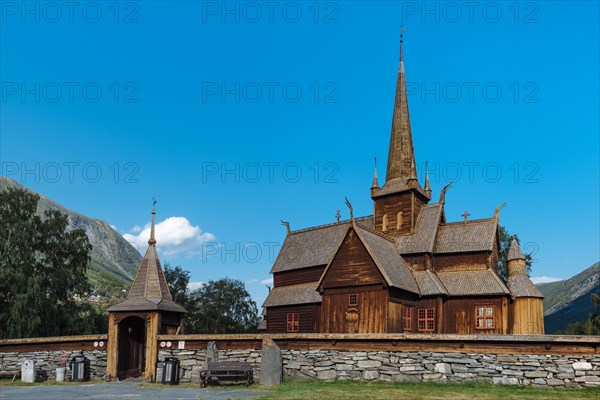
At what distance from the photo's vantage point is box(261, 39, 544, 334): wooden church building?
1324 inches

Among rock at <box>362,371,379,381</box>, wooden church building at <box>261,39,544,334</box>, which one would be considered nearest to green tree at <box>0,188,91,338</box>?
wooden church building at <box>261,39,544,334</box>

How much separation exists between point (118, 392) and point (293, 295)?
23.0 m

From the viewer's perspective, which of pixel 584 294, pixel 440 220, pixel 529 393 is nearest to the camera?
pixel 529 393

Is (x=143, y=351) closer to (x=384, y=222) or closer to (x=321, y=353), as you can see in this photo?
(x=321, y=353)

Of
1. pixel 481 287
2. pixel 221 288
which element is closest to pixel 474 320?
pixel 481 287

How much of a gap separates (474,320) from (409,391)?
17.2 meters

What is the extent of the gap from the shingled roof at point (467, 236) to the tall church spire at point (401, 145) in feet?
18.5

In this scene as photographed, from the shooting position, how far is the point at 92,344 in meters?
27.4

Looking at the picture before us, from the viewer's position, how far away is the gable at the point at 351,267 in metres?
33.3

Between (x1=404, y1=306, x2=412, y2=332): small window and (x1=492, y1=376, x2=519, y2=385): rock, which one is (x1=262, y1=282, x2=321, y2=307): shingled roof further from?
(x1=492, y1=376, x2=519, y2=385): rock

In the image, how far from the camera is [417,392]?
63.0ft

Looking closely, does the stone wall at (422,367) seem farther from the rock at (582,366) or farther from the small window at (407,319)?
the small window at (407,319)

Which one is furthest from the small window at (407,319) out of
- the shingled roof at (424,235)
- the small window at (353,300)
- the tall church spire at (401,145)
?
the tall church spire at (401,145)

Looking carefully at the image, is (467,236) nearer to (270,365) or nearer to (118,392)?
(270,365)
